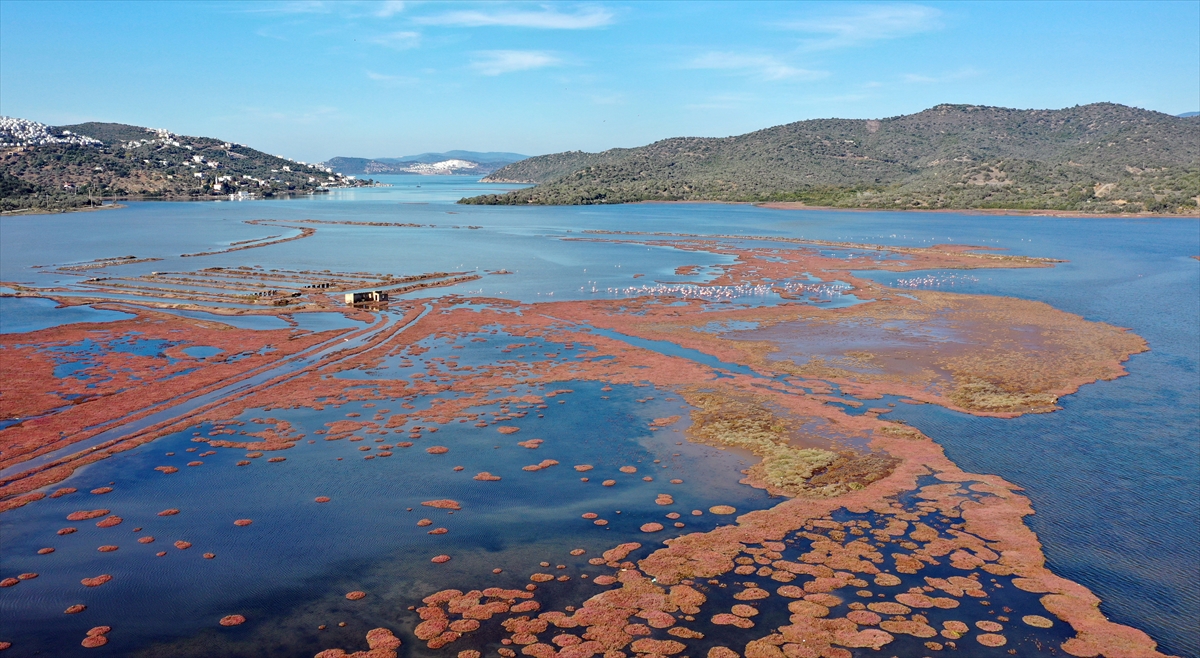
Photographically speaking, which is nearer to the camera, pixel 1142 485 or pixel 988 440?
pixel 1142 485

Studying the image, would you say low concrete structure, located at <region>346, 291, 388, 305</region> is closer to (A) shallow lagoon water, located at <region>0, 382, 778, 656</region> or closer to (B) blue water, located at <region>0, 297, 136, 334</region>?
(B) blue water, located at <region>0, 297, 136, 334</region>

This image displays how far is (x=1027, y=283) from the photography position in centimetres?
6838

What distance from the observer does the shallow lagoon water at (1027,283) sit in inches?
782

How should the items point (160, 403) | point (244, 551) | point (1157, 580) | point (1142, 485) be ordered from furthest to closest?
1. point (160, 403)
2. point (1142, 485)
3. point (244, 551)
4. point (1157, 580)

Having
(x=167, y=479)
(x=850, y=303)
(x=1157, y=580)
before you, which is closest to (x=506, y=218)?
(x=850, y=303)

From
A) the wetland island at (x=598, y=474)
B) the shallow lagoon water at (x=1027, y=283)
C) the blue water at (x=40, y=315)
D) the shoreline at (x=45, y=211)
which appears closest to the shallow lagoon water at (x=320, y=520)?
the wetland island at (x=598, y=474)

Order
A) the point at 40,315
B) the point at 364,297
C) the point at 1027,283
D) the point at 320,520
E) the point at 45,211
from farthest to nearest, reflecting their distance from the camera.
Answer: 1. the point at 45,211
2. the point at 1027,283
3. the point at 364,297
4. the point at 40,315
5. the point at 320,520

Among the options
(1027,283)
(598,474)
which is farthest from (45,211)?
(1027,283)

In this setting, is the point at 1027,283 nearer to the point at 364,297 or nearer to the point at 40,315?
the point at 364,297

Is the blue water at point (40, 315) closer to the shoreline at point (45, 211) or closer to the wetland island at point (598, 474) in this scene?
the wetland island at point (598, 474)

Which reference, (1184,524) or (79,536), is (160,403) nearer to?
(79,536)

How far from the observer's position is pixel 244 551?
19781mm

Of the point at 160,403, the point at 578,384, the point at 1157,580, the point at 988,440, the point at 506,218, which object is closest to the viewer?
the point at 1157,580

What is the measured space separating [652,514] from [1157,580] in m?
12.9
